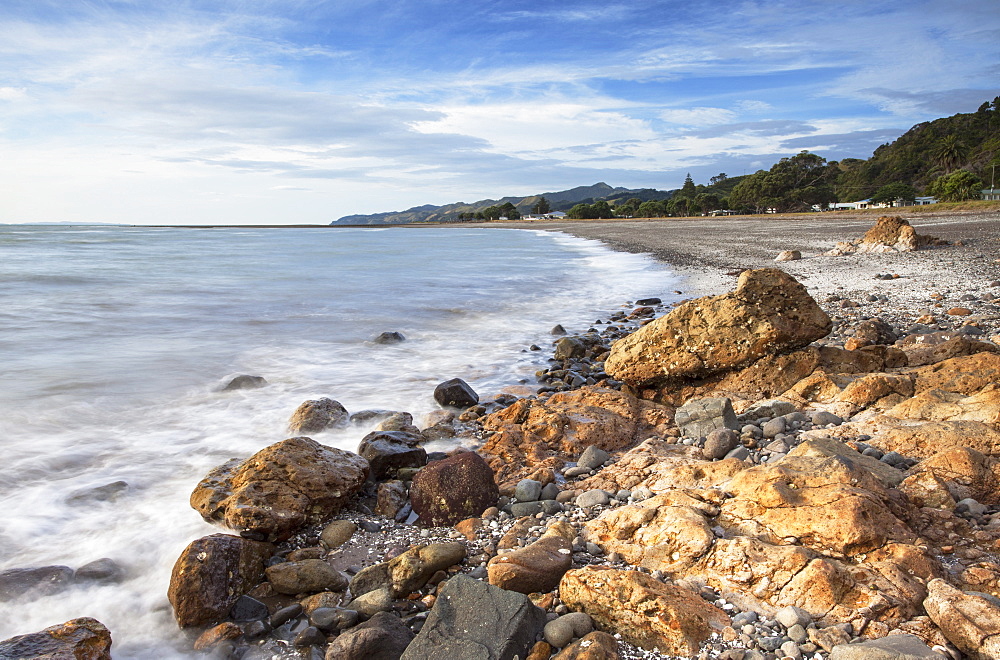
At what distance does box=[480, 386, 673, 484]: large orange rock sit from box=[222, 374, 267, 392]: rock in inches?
142

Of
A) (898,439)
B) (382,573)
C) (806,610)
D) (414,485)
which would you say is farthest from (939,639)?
(414,485)

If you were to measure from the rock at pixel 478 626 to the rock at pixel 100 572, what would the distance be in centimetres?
224

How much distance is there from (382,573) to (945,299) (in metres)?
10.6

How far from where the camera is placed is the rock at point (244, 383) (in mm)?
7539

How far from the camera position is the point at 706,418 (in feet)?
15.9

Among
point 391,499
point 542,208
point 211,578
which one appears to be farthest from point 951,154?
point 211,578

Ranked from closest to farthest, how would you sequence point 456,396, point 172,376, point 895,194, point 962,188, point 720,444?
point 720,444 → point 456,396 → point 172,376 → point 962,188 → point 895,194

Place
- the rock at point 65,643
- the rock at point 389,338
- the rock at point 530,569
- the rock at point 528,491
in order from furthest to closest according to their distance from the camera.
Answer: the rock at point 389,338, the rock at point 528,491, the rock at point 530,569, the rock at point 65,643

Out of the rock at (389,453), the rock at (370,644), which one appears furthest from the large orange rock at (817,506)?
the rock at (389,453)

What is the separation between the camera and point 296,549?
3693 millimetres

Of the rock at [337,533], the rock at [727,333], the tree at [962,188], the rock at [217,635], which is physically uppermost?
the tree at [962,188]

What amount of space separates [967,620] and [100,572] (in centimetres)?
459

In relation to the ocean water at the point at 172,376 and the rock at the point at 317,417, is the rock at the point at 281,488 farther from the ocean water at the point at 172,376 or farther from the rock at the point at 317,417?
the rock at the point at 317,417

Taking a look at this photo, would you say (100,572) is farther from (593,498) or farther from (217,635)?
(593,498)
